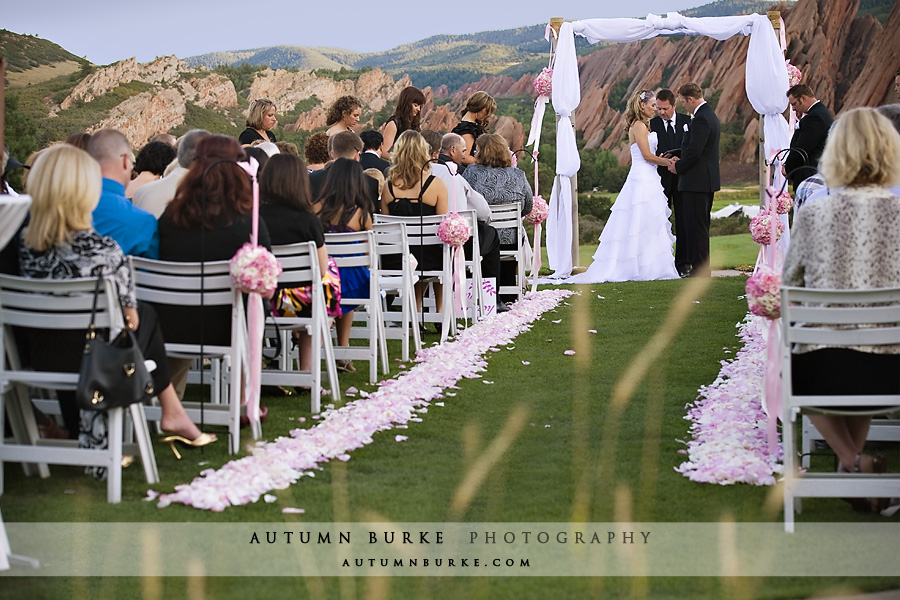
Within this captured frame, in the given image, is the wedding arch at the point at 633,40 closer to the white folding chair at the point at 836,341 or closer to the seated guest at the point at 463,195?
the seated guest at the point at 463,195

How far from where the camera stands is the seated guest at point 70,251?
3959mm

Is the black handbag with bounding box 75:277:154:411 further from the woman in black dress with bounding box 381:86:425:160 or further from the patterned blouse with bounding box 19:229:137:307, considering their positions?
the woman in black dress with bounding box 381:86:425:160

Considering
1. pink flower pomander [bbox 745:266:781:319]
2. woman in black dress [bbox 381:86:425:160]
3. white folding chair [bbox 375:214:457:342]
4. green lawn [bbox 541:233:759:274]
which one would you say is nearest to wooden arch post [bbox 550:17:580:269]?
green lawn [bbox 541:233:759:274]

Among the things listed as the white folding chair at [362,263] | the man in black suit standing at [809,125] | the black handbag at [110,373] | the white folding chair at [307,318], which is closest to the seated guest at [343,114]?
the white folding chair at [362,263]

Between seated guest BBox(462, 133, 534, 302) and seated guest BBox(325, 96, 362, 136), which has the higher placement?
seated guest BBox(325, 96, 362, 136)

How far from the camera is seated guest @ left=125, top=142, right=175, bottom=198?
6.43 m

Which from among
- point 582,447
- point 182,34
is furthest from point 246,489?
point 182,34

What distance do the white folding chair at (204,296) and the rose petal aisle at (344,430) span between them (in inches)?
9.3

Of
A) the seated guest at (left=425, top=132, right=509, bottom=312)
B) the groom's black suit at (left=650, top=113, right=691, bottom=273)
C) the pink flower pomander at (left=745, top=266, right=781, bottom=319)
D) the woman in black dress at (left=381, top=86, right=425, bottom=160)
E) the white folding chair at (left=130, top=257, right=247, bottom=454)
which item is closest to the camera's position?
the pink flower pomander at (left=745, top=266, right=781, bottom=319)

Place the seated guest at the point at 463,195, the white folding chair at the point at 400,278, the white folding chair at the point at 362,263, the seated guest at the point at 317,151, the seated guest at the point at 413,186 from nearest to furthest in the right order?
the white folding chair at the point at 362,263, the white folding chair at the point at 400,278, the seated guest at the point at 413,186, the seated guest at the point at 463,195, the seated guest at the point at 317,151

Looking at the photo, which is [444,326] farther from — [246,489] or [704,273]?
[704,273]

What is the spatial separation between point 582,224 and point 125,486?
16755 mm

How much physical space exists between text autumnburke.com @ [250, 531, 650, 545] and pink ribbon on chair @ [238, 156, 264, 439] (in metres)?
1.24

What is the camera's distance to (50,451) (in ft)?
13.3
